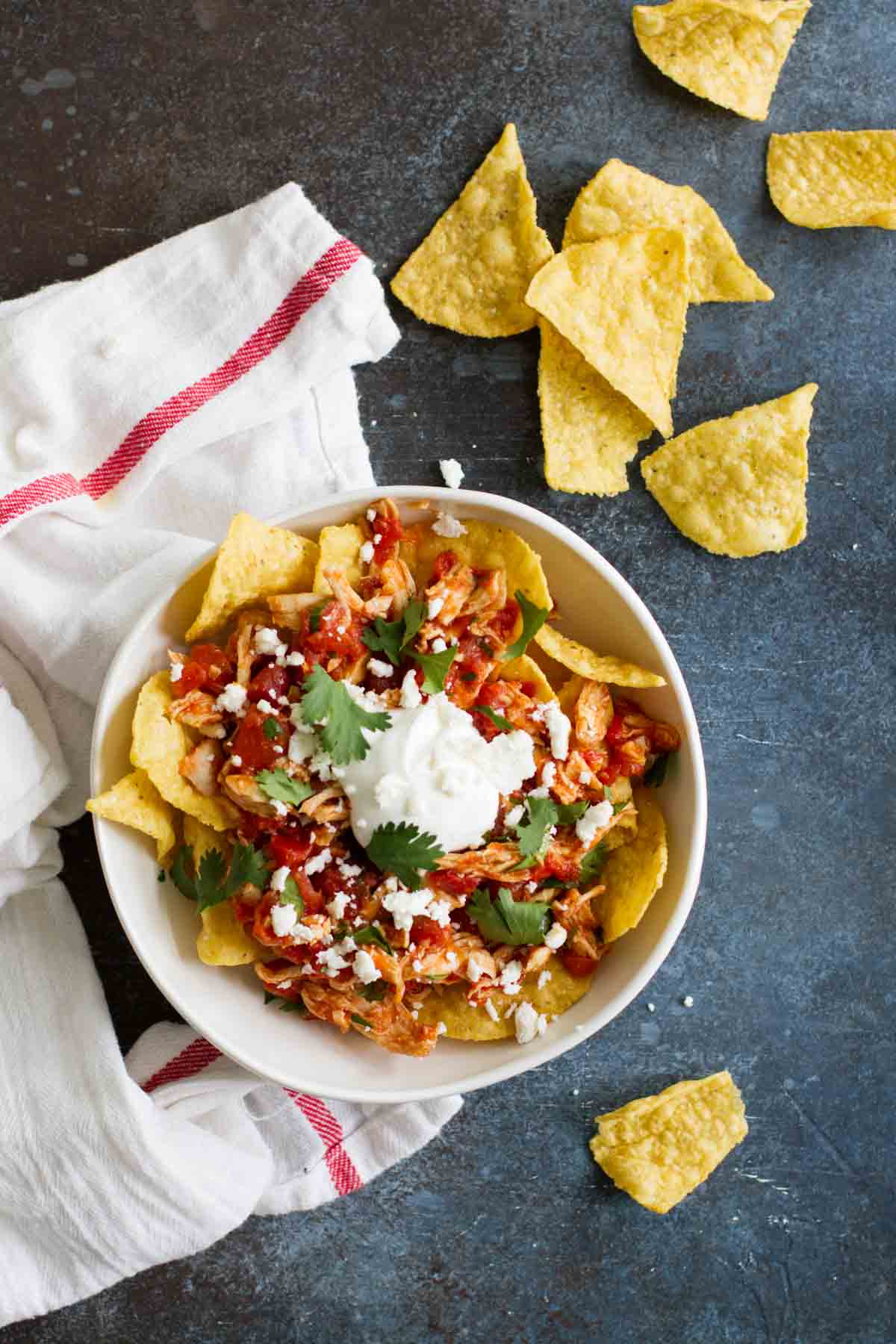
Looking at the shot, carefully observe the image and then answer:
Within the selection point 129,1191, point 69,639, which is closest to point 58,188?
point 69,639

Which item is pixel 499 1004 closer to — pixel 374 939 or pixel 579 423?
pixel 374 939

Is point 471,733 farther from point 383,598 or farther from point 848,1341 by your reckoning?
point 848,1341

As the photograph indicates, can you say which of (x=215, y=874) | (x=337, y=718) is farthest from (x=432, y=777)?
(x=215, y=874)

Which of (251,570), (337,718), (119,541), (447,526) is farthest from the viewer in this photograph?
(119,541)

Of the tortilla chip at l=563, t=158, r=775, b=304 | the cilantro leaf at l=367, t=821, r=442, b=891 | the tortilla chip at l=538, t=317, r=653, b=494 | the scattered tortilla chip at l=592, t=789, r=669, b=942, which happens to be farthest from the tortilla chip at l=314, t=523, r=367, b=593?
the tortilla chip at l=563, t=158, r=775, b=304

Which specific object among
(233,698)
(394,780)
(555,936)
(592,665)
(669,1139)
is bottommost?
(669,1139)
